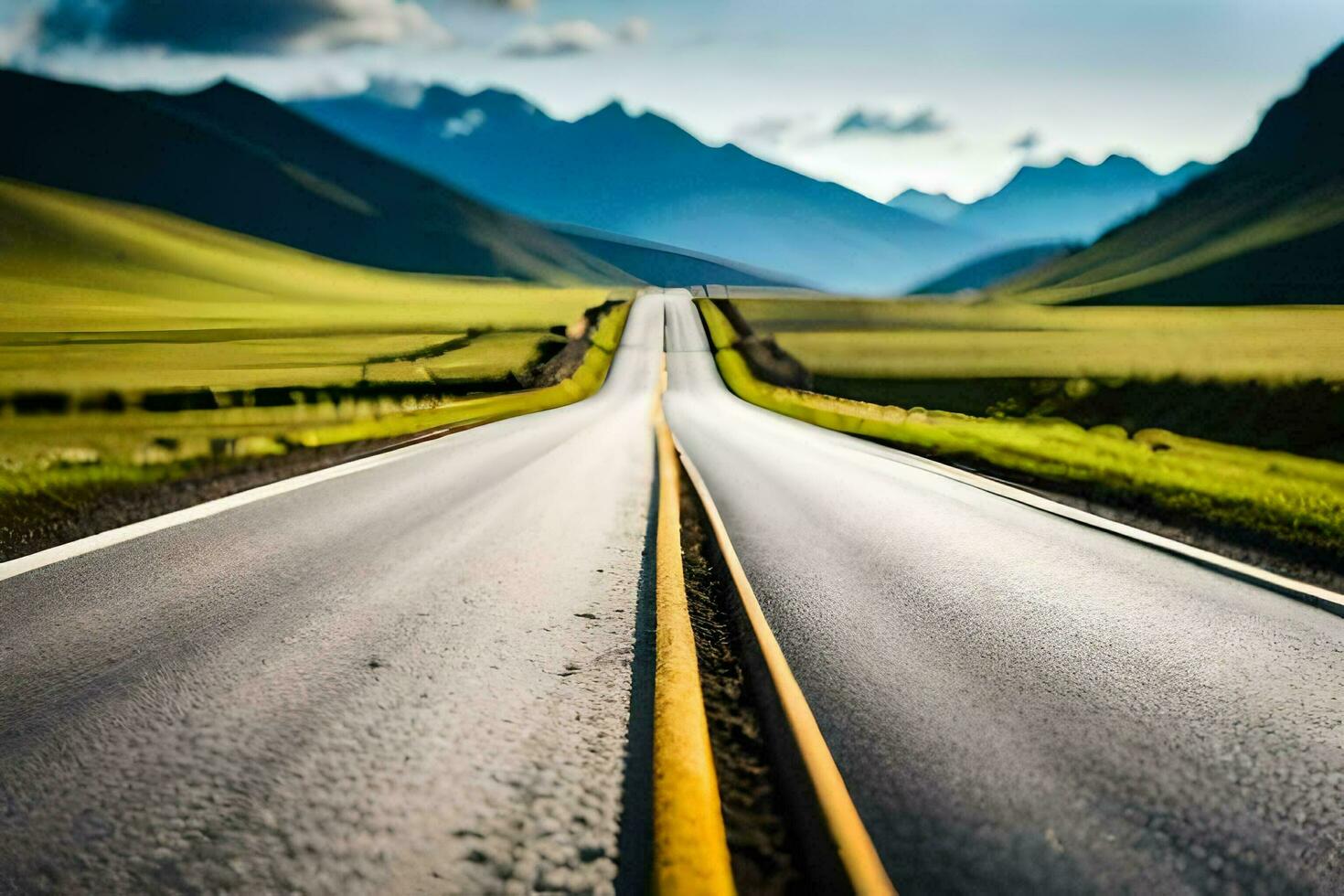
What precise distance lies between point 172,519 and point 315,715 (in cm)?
469

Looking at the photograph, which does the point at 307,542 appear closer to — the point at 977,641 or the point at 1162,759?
the point at 977,641

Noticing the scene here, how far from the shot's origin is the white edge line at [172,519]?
17.5 feet

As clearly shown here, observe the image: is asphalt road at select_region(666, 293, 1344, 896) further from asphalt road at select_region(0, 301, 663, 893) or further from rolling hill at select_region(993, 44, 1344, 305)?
rolling hill at select_region(993, 44, 1344, 305)

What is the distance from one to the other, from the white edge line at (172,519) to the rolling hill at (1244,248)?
140485mm

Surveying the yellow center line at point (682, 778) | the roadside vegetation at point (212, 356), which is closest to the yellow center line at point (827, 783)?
the yellow center line at point (682, 778)

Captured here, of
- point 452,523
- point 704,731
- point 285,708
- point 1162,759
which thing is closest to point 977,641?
point 1162,759

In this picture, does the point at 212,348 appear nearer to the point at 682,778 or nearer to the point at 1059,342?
the point at 1059,342

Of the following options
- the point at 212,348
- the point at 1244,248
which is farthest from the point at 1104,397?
the point at 1244,248

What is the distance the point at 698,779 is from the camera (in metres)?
2.77

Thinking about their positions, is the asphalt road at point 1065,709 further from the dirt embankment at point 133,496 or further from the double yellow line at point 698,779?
the dirt embankment at point 133,496

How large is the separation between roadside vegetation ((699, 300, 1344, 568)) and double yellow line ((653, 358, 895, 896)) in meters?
6.01

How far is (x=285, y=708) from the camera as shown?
10.8 feet

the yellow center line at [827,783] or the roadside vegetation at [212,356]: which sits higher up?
the roadside vegetation at [212,356]

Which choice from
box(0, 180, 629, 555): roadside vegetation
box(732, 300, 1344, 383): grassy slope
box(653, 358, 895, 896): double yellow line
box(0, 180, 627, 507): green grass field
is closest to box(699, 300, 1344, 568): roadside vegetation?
box(732, 300, 1344, 383): grassy slope
